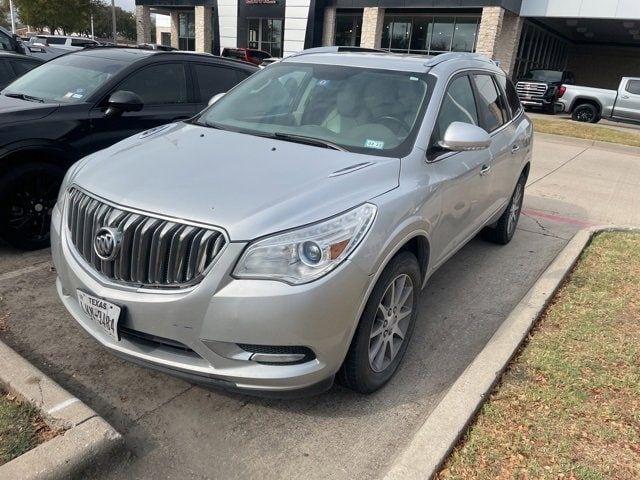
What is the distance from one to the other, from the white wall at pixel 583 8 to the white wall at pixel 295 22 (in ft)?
38.9

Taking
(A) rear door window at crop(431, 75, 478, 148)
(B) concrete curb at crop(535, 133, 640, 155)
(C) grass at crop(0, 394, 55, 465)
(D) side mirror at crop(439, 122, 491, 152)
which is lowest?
(B) concrete curb at crop(535, 133, 640, 155)

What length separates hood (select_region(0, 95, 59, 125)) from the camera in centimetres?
437

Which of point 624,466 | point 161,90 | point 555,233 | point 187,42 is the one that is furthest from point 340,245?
point 187,42

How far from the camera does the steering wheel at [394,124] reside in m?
3.38

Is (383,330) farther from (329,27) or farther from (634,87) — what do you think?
(329,27)

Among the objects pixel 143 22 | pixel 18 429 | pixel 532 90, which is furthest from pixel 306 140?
pixel 143 22

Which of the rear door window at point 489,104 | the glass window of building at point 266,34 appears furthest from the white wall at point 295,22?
the rear door window at point 489,104

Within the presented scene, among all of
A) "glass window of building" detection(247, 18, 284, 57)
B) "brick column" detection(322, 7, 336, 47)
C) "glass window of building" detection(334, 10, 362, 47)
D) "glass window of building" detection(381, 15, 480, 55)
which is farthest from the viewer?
"glass window of building" detection(247, 18, 284, 57)

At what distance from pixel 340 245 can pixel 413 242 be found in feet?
2.61

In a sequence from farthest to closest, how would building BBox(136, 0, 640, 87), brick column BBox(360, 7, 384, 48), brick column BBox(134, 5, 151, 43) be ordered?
1. brick column BBox(134, 5, 151, 43)
2. brick column BBox(360, 7, 384, 48)
3. building BBox(136, 0, 640, 87)

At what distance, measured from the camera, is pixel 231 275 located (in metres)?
2.37

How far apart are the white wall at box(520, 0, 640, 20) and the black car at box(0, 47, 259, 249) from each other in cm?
2542

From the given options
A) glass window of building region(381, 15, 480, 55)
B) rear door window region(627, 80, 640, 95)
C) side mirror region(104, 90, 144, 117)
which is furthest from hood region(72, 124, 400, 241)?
glass window of building region(381, 15, 480, 55)

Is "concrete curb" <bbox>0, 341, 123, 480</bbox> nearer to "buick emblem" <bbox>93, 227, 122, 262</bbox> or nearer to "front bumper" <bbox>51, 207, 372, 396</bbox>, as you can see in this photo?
"front bumper" <bbox>51, 207, 372, 396</bbox>
